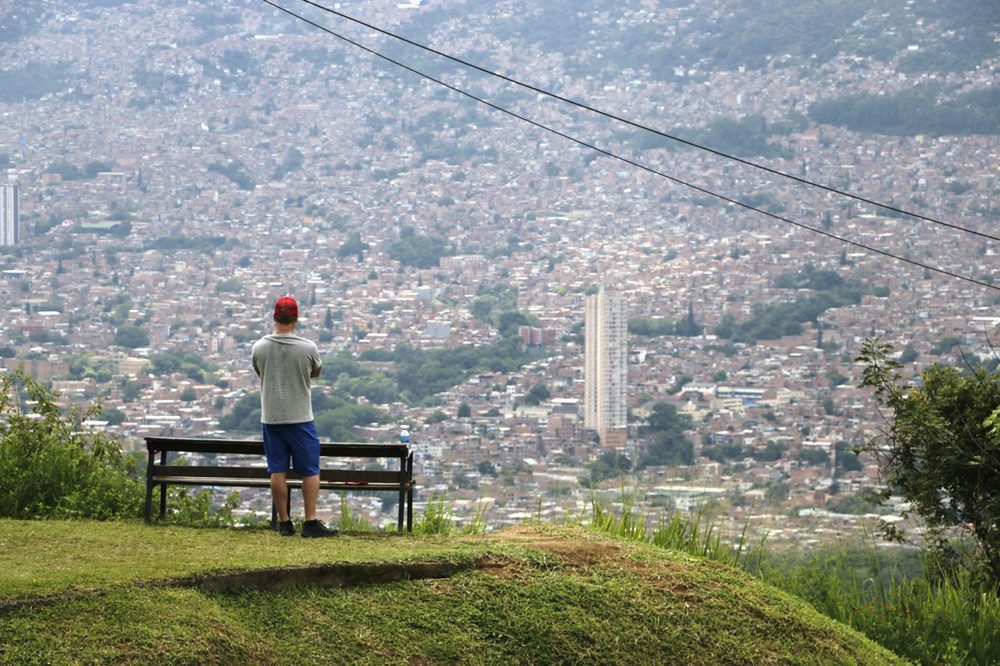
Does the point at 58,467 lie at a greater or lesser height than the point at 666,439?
greater

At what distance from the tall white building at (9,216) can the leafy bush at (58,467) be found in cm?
4756

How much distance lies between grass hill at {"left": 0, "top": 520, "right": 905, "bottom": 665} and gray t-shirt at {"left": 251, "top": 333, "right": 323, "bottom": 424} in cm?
80

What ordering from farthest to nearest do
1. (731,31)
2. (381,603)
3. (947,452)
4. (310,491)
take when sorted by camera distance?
(731,31), (947,452), (310,491), (381,603)

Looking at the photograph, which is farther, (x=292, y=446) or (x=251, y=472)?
(x=251, y=472)

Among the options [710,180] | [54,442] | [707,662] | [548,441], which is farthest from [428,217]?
[707,662]

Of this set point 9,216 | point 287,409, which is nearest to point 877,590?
point 287,409

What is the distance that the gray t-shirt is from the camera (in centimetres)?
740

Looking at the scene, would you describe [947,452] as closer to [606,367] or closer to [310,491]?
[310,491]

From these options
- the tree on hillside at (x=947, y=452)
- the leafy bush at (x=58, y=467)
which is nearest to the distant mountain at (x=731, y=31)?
the tree on hillside at (x=947, y=452)

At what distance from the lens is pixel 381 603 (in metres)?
6.10

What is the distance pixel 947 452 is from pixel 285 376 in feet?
17.9

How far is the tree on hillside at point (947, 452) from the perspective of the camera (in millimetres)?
9336

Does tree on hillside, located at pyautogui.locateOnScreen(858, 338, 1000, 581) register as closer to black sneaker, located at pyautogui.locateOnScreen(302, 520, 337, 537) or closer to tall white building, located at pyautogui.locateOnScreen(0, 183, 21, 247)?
black sneaker, located at pyautogui.locateOnScreen(302, 520, 337, 537)

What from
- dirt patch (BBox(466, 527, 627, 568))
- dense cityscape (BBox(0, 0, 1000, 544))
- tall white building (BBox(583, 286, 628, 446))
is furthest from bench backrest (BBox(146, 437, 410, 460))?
tall white building (BBox(583, 286, 628, 446))
